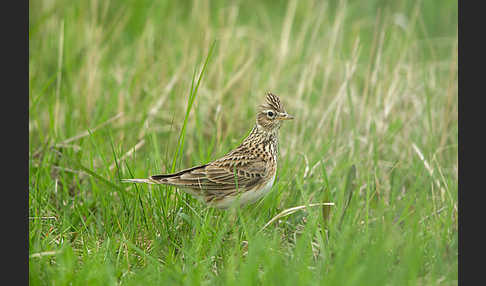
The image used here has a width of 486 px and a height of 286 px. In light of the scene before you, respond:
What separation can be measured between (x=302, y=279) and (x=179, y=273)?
2.63 ft

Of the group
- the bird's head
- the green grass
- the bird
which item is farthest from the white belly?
the bird's head

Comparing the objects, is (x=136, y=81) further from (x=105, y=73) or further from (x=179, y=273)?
(x=179, y=273)

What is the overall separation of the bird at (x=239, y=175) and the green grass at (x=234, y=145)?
0.18m

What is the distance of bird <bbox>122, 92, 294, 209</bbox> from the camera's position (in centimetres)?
468

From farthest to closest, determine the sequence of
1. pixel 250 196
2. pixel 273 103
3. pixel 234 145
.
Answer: pixel 234 145 < pixel 273 103 < pixel 250 196

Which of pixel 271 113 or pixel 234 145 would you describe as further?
pixel 234 145

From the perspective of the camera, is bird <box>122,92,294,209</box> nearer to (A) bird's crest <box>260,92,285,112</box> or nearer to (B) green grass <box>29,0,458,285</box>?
(A) bird's crest <box>260,92,285,112</box>

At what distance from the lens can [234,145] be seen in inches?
242

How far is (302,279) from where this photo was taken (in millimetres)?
3514

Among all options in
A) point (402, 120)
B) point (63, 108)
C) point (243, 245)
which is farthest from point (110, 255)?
point (402, 120)

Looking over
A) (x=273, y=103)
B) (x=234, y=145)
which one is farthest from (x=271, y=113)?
(x=234, y=145)

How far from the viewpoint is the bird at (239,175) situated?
15.3 feet

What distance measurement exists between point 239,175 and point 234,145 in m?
1.26

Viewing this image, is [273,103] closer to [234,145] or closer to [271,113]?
[271,113]
